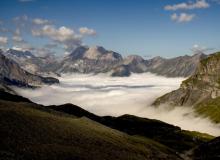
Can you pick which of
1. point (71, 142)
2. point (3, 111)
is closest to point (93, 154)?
point (71, 142)

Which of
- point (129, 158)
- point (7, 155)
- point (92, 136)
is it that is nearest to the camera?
point (7, 155)

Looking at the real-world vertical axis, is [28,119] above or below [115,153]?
above

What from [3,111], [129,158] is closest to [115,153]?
[129,158]

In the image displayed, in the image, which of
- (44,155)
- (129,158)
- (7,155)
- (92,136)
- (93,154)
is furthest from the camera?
(92,136)

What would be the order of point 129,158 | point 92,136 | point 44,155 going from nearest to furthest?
point 44,155 < point 129,158 < point 92,136

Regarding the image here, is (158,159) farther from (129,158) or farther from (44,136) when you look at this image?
(44,136)

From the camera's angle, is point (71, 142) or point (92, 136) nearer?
point (71, 142)

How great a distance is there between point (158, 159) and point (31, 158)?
190 ft

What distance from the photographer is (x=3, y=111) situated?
104688 mm

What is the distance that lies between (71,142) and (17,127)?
48.0ft

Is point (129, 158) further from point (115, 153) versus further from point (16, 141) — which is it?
point (16, 141)

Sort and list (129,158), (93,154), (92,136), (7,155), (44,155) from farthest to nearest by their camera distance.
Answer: (92,136) < (129,158) < (93,154) < (44,155) < (7,155)

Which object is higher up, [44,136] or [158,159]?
[44,136]

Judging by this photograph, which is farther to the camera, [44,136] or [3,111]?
[3,111]
